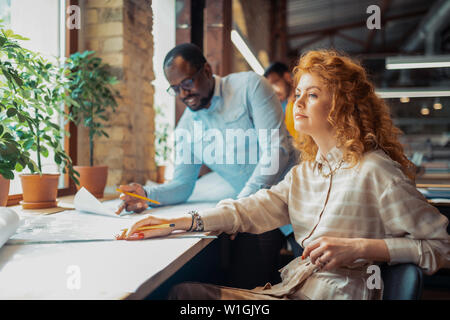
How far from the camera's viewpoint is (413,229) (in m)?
1.04

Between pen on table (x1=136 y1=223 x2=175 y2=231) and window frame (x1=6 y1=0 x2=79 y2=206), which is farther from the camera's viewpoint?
window frame (x1=6 y1=0 x2=79 y2=206)

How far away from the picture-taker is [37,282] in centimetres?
78

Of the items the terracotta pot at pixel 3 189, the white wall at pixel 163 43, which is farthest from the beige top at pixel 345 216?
the white wall at pixel 163 43

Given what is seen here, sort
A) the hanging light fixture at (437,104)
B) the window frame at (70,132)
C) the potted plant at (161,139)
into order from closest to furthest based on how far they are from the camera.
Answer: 1. the window frame at (70,132)
2. the potted plant at (161,139)
3. the hanging light fixture at (437,104)

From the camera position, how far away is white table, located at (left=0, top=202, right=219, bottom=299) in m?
0.74

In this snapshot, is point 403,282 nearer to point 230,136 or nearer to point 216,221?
point 216,221

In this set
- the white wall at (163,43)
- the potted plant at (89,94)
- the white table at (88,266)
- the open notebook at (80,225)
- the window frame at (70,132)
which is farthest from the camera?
the white wall at (163,43)

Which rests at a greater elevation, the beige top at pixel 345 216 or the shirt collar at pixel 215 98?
the shirt collar at pixel 215 98

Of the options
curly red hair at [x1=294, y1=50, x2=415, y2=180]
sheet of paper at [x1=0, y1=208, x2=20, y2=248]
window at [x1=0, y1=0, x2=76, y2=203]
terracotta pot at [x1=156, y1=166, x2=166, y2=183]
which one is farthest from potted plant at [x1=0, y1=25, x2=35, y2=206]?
terracotta pot at [x1=156, y1=166, x2=166, y2=183]

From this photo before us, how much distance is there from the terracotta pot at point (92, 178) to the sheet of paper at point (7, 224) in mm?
947

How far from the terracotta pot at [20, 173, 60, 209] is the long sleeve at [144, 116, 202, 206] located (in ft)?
1.57

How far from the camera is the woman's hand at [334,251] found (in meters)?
1.04

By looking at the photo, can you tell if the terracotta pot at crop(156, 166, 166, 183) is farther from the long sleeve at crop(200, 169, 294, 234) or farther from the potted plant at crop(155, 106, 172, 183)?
the long sleeve at crop(200, 169, 294, 234)

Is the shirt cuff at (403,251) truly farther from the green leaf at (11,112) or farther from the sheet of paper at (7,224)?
the green leaf at (11,112)
